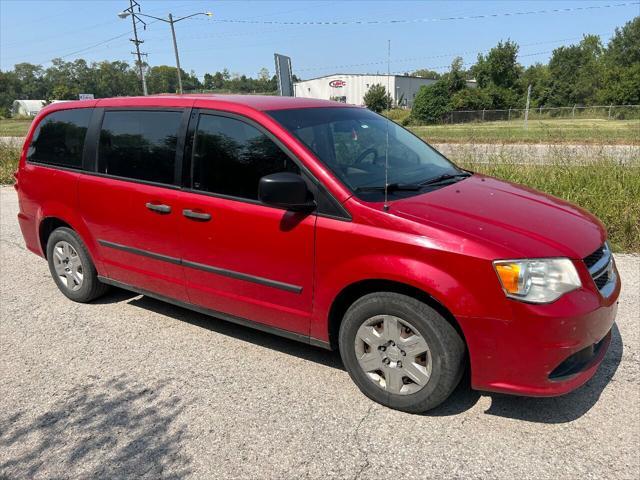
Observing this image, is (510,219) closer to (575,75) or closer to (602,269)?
(602,269)

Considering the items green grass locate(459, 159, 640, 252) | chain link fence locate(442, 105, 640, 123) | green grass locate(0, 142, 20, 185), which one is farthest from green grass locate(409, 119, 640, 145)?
green grass locate(0, 142, 20, 185)

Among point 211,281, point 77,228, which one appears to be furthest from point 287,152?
point 77,228

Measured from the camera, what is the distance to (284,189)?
9.54 feet

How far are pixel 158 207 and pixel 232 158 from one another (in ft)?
2.40

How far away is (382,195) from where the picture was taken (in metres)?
3.09

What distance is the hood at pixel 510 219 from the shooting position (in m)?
2.67

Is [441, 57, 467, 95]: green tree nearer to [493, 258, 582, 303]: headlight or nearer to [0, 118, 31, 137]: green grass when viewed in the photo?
[0, 118, 31, 137]: green grass

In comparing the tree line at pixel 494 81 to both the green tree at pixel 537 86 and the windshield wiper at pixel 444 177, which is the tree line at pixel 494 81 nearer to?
the green tree at pixel 537 86

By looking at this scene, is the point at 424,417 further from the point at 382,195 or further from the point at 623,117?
the point at 623,117

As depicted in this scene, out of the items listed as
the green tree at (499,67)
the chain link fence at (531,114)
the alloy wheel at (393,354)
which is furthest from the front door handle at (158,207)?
the green tree at (499,67)

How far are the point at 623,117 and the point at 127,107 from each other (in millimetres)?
39739

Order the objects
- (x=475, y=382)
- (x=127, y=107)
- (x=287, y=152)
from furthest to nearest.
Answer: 1. (x=127, y=107)
2. (x=287, y=152)
3. (x=475, y=382)

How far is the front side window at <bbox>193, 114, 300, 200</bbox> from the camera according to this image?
3305 millimetres

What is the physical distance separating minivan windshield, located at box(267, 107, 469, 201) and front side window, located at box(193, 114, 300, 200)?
0.19 meters
